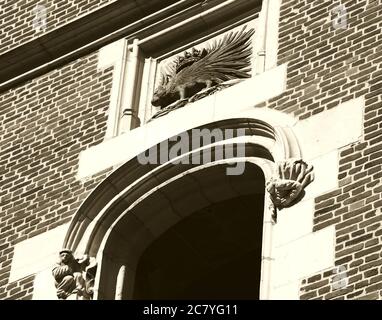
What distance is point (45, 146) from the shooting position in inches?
942

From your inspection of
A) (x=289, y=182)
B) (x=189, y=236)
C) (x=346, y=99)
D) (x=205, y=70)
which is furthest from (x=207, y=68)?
(x=289, y=182)

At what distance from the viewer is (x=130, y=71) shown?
79.0 ft

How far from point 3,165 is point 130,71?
1479 mm

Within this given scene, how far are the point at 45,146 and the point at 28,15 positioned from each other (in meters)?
2.08

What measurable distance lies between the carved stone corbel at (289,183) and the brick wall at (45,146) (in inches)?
83.4

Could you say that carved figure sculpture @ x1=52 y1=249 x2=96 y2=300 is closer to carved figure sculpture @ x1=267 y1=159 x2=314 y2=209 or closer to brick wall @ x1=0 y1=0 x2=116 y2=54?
carved figure sculpture @ x1=267 y1=159 x2=314 y2=209

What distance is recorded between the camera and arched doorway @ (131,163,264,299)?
22891 millimetres

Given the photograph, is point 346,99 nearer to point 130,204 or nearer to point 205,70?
point 205,70

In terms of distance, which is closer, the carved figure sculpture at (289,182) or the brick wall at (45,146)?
the carved figure sculpture at (289,182)

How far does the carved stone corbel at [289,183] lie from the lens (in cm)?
2141

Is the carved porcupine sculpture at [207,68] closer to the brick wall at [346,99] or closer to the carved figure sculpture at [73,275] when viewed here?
the brick wall at [346,99]

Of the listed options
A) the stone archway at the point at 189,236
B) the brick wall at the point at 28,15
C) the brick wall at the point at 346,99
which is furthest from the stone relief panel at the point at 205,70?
the brick wall at the point at 28,15

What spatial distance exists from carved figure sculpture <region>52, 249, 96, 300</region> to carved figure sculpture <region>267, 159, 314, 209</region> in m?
1.83

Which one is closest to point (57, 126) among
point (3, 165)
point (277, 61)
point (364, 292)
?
point (3, 165)
